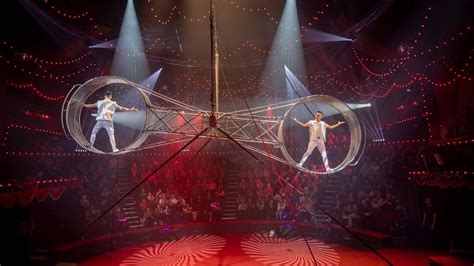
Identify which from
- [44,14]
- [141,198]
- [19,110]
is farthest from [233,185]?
[44,14]

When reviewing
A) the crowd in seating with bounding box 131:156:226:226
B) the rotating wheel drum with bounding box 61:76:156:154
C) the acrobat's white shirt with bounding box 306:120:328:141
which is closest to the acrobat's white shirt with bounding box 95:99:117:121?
the rotating wheel drum with bounding box 61:76:156:154

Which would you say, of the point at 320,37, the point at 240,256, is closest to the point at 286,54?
the point at 320,37

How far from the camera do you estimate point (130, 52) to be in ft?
44.9

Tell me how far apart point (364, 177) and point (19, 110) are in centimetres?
1199

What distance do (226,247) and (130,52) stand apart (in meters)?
9.28

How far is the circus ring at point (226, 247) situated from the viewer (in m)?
8.00

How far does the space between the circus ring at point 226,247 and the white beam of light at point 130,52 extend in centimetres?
724

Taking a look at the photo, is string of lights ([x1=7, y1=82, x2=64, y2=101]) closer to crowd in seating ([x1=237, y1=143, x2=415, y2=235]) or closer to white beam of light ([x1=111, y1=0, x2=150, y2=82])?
white beam of light ([x1=111, y1=0, x2=150, y2=82])

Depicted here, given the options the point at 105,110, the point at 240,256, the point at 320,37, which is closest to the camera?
the point at 105,110

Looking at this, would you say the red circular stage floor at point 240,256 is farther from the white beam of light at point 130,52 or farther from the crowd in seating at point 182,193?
the white beam of light at point 130,52

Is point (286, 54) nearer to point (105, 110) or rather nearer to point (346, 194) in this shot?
point (346, 194)

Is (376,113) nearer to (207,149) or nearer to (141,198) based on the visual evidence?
(207,149)

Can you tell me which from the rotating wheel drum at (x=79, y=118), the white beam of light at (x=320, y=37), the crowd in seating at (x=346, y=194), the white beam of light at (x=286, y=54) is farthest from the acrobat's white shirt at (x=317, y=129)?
the white beam of light at (x=320, y=37)

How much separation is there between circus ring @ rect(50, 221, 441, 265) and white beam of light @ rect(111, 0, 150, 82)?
7.24 m
